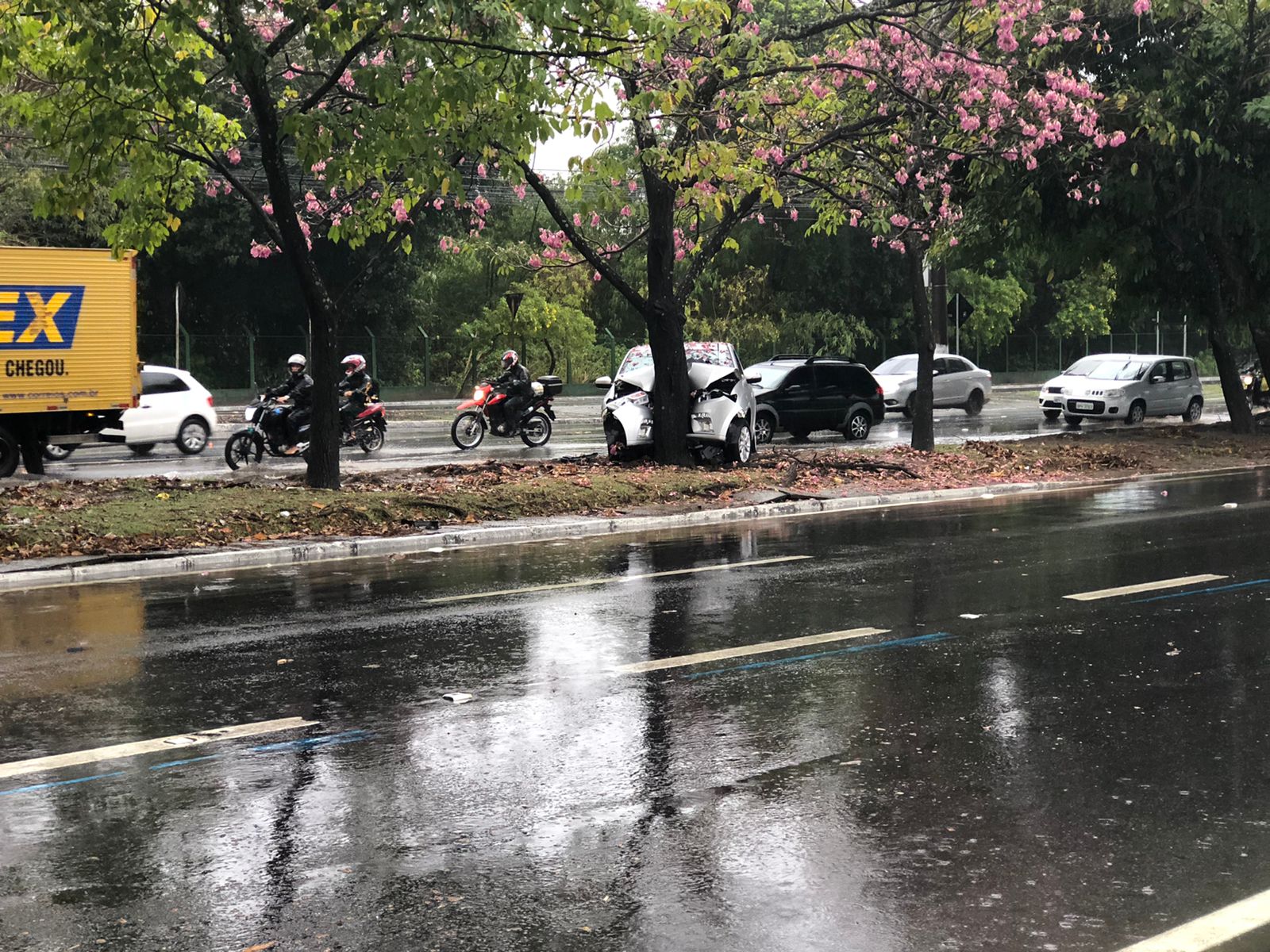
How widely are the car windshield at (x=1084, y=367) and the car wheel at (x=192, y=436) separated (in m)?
20.5

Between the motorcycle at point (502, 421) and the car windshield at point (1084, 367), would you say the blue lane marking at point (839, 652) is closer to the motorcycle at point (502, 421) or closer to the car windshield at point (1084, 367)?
the motorcycle at point (502, 421)

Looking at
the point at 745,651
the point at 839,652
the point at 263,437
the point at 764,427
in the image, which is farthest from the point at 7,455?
the point at 839,652

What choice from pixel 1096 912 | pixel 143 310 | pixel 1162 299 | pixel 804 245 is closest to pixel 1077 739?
pixel 1096 912

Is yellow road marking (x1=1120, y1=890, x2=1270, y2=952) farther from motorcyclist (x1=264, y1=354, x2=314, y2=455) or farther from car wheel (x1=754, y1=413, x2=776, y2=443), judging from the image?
car wheel (x1=754, y1=413, x2=776, y2=443)

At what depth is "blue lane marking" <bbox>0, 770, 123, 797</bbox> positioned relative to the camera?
598 cm

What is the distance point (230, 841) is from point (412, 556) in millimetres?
8115

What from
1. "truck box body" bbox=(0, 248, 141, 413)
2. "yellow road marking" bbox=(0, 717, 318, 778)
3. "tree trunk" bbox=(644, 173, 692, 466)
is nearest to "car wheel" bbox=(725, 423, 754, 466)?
"tree trunk" bbox=(644, 173, 692, 466)

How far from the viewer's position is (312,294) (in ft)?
52.8

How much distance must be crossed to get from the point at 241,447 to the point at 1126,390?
838 inches

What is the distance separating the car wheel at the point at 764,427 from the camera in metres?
27.2

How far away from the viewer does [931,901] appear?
477 cm

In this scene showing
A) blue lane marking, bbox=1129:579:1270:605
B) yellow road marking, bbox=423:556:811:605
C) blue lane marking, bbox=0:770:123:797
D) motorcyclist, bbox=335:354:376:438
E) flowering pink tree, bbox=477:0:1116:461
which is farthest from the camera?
motorcyclist, bbox=335:354:376:438

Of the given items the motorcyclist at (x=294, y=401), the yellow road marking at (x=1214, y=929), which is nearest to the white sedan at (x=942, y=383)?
the motorcyclist at (x=294, y=401)

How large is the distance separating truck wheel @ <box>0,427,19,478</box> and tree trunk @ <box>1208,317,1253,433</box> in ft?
68.2
